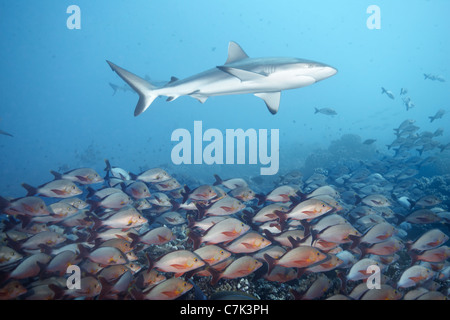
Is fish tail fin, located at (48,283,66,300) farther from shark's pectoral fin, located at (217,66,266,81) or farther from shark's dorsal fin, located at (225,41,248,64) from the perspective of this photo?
shark's dorsal fin, located at (225,41,248,64)

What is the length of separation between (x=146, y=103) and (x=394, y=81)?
254 meters

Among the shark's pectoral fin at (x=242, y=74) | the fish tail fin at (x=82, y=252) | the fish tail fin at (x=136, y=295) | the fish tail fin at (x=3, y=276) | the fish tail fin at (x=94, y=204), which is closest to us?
the fish tail fin at (x=136, y=295)

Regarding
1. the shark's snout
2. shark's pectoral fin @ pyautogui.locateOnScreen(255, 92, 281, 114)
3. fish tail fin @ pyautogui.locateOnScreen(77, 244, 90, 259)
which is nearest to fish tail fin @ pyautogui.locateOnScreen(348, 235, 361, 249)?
the shark's snout

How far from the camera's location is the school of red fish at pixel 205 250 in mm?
3307

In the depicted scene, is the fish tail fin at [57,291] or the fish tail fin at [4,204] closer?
the fish tail fin at [57,291]

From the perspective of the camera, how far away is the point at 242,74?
5.06 metres

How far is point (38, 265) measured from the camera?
11.5ft

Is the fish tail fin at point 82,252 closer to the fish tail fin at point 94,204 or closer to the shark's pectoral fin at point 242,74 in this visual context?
the fish tail fin at point 94,204

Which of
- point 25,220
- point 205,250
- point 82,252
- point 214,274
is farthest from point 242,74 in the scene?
point 25,220

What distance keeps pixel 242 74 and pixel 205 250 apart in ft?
12.6

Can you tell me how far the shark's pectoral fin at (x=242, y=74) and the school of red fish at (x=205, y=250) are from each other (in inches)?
112

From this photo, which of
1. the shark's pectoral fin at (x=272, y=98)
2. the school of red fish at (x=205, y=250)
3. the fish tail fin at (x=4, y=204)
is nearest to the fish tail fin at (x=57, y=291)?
the school of red fish at (x=205, y=250)
